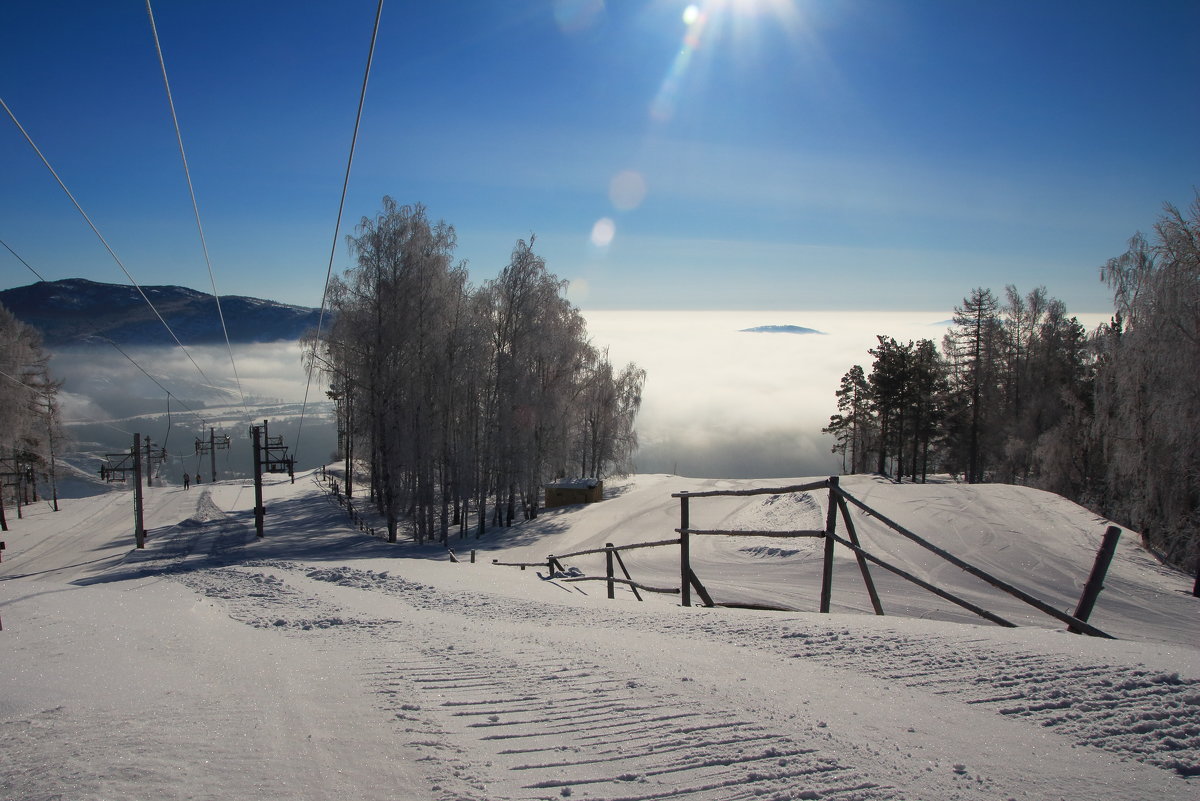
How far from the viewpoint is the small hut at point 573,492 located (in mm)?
35219

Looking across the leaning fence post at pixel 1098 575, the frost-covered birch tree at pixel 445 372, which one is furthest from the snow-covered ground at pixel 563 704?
the frost-covered birch tree at pixel 445 372

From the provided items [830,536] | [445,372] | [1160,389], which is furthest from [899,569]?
[445,372]

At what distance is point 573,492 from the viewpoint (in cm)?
3547

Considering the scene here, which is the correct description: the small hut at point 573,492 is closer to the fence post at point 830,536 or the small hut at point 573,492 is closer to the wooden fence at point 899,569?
the wooden fence at point 899,569

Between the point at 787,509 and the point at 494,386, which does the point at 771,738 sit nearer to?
the point at 787,509

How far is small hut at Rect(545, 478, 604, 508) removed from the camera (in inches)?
1387

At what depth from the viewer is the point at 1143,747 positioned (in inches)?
124

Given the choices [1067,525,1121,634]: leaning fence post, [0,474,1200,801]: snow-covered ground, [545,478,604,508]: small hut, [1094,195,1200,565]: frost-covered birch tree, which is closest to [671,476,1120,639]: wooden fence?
[1067,525,1121,634]: leaning fence post

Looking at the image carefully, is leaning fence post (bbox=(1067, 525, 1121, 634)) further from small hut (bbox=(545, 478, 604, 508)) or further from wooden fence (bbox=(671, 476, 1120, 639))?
small hut (bbox=(545, 478, 604, 508))

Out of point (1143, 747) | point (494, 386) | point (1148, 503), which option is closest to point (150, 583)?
point (1143, 747)

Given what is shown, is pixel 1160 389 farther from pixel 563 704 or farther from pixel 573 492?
pixel 573 492

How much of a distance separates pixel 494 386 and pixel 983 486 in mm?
23806

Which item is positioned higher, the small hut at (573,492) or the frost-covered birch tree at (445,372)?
the frost-covered birch tree at (445,372)

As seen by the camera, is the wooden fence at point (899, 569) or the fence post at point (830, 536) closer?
the wooden fence at point (899, 569)
